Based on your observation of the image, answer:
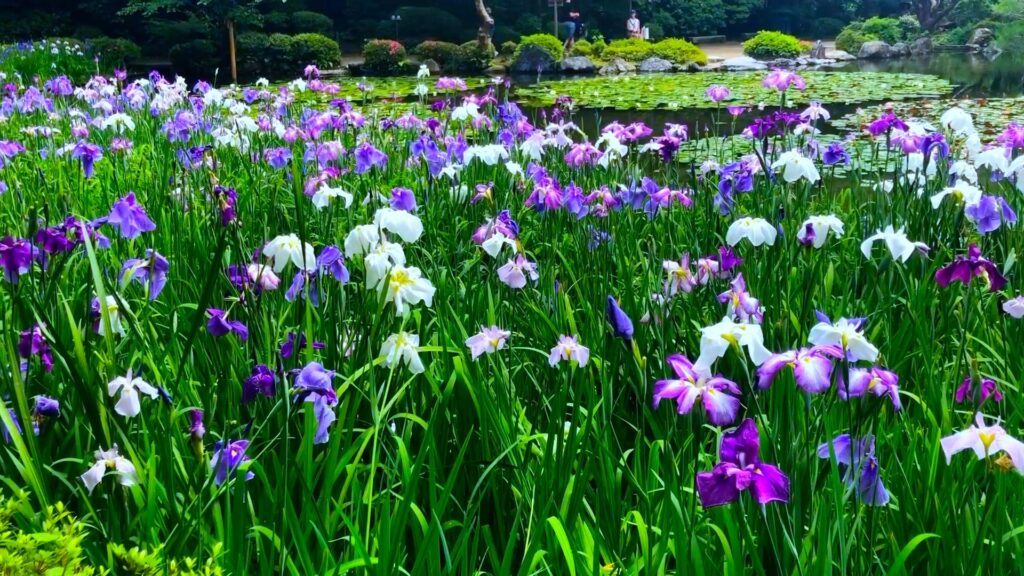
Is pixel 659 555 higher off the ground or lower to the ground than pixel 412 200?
lower

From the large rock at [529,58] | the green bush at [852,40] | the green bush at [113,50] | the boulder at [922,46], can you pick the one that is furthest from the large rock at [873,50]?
the green bush at [113,50]

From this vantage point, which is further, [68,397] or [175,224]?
[175,224]

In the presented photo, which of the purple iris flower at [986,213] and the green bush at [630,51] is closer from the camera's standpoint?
the purple iris flower at [986,213]

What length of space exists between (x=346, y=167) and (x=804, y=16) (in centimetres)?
3761

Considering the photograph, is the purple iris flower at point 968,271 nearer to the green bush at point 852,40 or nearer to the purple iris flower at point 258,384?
the purple iris flower at point 258,384

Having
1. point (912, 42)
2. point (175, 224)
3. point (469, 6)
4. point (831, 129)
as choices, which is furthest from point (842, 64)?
point (175, 224)

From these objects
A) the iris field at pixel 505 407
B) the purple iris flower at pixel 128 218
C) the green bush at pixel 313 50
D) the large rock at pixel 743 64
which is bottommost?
the iris field at pixel 505 407

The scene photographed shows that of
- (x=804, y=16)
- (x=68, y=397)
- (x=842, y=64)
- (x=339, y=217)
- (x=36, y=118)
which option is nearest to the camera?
(x=68, y=397)

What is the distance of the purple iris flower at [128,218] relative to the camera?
6.52 feet

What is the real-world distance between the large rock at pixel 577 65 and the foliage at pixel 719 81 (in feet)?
10.8

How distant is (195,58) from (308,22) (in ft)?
14.8

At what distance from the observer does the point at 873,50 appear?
91.9 ft

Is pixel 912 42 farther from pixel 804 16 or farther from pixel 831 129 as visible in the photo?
pixel 831 129

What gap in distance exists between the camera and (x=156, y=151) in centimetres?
489
